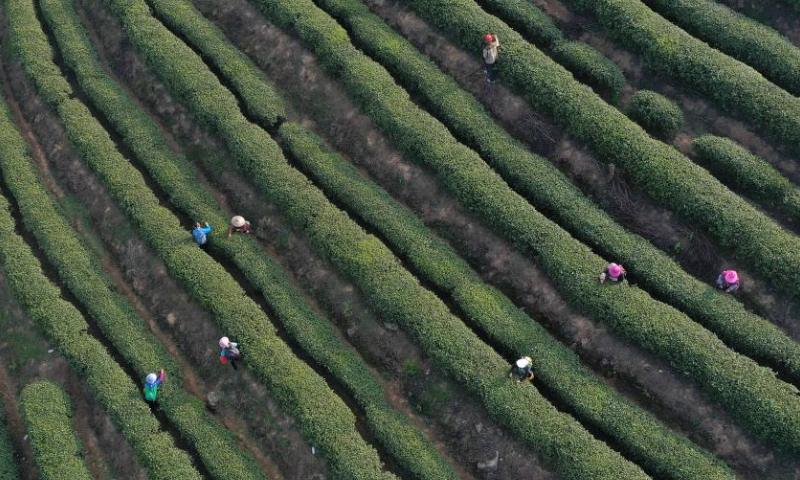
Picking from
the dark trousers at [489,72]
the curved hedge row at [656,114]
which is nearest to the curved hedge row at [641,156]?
the dark trousers at [489,72]

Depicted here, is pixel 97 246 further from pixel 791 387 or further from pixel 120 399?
pixel 791 387

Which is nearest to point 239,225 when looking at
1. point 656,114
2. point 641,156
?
point 641,156

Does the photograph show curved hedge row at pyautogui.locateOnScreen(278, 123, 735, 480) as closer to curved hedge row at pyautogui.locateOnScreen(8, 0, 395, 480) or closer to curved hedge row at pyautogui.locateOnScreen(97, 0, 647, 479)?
curved hedge row at pyautogui.locateOnScreen(97, 0, 647, 479)

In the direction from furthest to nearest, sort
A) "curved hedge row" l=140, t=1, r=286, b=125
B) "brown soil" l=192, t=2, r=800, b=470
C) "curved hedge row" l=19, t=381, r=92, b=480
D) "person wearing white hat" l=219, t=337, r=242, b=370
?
"curved hedge row" l=140, t=1, r=286, b=125 < "curved hedge row" l=19, t=381, r=92, b=480 < "person wearing white hat" l=219, t=337, r=242, b=370 < "brown soil" l=192, t=2, r=800, b=470

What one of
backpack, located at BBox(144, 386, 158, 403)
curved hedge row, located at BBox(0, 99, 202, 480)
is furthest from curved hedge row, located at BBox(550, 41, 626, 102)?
curved hedge row, located at BBox(0, 99, 202, 480)

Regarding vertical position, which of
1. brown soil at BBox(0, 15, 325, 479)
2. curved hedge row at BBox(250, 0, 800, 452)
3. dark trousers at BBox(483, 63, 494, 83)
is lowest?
brown soil at BBox(0, 15, 325, 479)

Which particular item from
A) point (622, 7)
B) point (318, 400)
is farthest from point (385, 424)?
point (622, 7)

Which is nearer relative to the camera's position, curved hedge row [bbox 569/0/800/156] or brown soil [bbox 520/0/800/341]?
brown soil [bbox 520/0/800/341]
